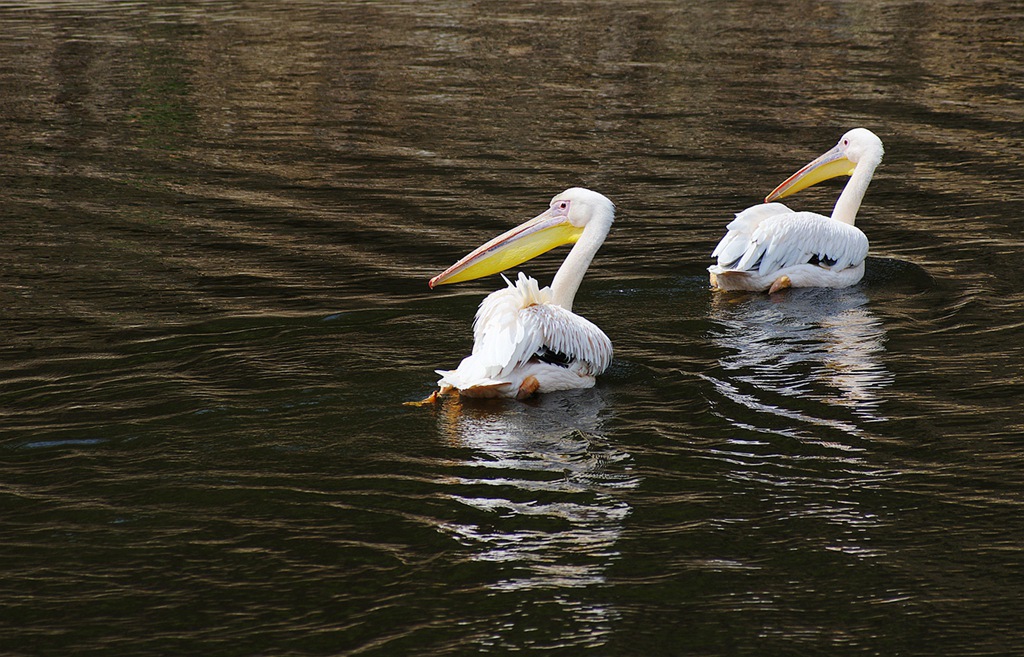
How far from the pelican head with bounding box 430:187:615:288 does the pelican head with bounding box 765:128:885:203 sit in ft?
7.34

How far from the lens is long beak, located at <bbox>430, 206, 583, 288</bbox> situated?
5953mm

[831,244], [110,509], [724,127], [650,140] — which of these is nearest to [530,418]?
[110,509]

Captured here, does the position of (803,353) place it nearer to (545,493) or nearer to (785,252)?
(785,252)

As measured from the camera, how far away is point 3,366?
564 cm

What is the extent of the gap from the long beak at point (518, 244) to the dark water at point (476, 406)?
40 centimetres

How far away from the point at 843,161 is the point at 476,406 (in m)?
3.96

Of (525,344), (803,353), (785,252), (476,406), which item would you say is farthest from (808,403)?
(785,252)

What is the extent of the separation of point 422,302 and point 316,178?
348cm

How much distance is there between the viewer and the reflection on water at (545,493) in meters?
3.81

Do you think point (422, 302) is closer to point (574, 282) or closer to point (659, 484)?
point (574, 282)

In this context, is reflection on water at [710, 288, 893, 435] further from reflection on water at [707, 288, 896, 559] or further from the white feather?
the white feather

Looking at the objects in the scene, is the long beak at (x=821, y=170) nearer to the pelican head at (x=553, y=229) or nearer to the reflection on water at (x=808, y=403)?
the reflection on water at (x=808, y=403)

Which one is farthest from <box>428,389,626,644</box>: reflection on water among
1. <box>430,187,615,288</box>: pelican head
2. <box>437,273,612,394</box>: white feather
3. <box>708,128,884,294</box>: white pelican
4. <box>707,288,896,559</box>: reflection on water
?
<box>708,128,884,294</box>: white pelican

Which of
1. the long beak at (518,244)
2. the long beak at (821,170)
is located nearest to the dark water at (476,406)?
the long beak at (518,244)
